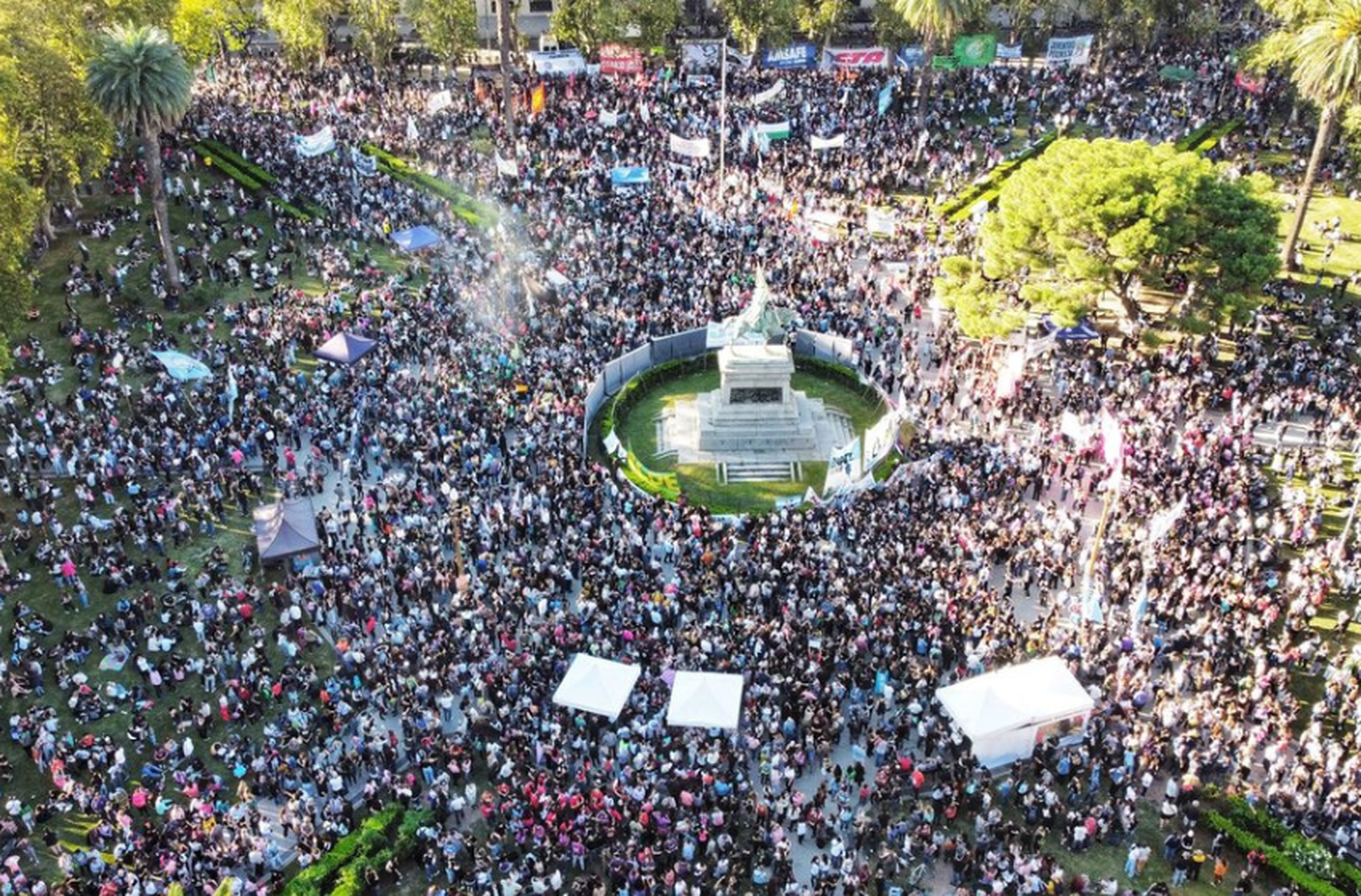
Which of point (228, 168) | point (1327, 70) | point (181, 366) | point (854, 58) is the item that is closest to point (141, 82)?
point (228, 168)

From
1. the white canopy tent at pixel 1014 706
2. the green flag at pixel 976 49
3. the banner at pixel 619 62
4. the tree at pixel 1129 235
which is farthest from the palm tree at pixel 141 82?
the green flag at pixel 976 49

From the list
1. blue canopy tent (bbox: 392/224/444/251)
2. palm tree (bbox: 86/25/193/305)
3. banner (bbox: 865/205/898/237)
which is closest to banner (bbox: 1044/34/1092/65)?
banner (bbox: 865/205/898/237)

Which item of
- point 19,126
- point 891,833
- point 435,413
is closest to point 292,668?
point 435,413

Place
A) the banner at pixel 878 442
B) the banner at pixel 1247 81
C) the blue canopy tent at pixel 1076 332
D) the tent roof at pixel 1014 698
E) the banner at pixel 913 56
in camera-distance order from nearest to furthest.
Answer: the tent roof at pixel 1014 698 < the banner at pixel 878 442 < the blue canopy tent at pixel 1076 332 < the banner at pixel 1247 81 < the banner at pixel 913 56

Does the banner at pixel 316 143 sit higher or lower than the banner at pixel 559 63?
lower

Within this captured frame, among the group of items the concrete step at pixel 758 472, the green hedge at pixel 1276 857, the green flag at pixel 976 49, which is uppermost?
the green flag at pixel 976 49

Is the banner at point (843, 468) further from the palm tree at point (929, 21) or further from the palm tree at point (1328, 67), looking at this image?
the palm tree at point (929, 21)

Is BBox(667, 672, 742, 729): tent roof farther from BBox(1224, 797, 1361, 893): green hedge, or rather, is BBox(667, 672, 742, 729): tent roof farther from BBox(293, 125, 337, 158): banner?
BBox(293, 125, 337, 158): banner
